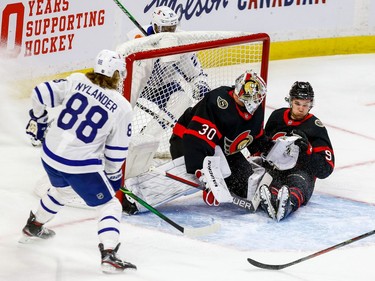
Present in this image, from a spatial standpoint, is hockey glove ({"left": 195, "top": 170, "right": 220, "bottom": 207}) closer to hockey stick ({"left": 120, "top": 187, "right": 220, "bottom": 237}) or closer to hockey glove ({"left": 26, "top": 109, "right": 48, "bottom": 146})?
hockey stick ({"left": 120, "top": 187, "right": 220, "bottom": 237})

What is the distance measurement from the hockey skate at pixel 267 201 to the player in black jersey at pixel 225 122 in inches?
7.2

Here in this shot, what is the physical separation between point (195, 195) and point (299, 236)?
2.50 feet

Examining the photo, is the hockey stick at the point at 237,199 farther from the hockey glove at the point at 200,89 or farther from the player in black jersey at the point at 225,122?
the hockey glove at the point at 200,89

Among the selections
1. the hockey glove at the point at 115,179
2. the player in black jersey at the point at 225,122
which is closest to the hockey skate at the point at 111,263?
the hockey glove at the point at 115,179

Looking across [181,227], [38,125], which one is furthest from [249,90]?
[38,125]

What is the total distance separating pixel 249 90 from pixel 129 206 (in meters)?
0.80

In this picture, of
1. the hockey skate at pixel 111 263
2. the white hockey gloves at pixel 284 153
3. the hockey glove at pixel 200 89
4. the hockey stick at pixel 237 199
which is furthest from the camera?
the hockey glove at pixel 200 89

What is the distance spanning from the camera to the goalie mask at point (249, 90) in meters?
5.05

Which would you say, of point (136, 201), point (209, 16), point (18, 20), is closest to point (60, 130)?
point (136, 201)

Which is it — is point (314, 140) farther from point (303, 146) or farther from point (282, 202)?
point (282, 202)

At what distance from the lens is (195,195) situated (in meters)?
5.50

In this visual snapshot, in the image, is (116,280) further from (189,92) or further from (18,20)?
(18,20)

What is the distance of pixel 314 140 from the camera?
5398mm

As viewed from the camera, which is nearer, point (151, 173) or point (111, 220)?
point (111, 220)
